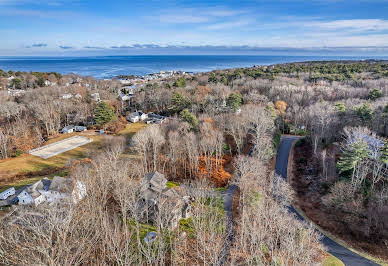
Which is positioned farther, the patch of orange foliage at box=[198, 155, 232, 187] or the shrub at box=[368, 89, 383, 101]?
the shrub at box=[368, 89, 383, 101]

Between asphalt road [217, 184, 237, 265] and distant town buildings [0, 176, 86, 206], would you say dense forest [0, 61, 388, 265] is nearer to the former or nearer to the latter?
asphalt road [217, 184, 237, 265]

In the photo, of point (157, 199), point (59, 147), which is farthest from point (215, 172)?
point (59, 147)

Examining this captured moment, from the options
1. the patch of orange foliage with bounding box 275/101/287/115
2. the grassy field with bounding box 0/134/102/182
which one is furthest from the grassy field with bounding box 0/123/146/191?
the patch of orange foliage with bounding box 275/101/287/115

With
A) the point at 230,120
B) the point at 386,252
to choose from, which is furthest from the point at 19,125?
the point at 386,252

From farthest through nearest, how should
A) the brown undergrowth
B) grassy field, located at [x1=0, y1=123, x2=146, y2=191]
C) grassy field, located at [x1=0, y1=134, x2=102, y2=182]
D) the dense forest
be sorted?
grassy field, located at [x1=0, y1=134, x2=102, y2=182], grassy field, located at [x1=0, y1=123, x2=146, y2=191], the brown undergrowth, the dense forest

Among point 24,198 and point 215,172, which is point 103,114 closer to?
point 24,198

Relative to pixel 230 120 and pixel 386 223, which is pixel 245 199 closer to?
pixel 386 223
